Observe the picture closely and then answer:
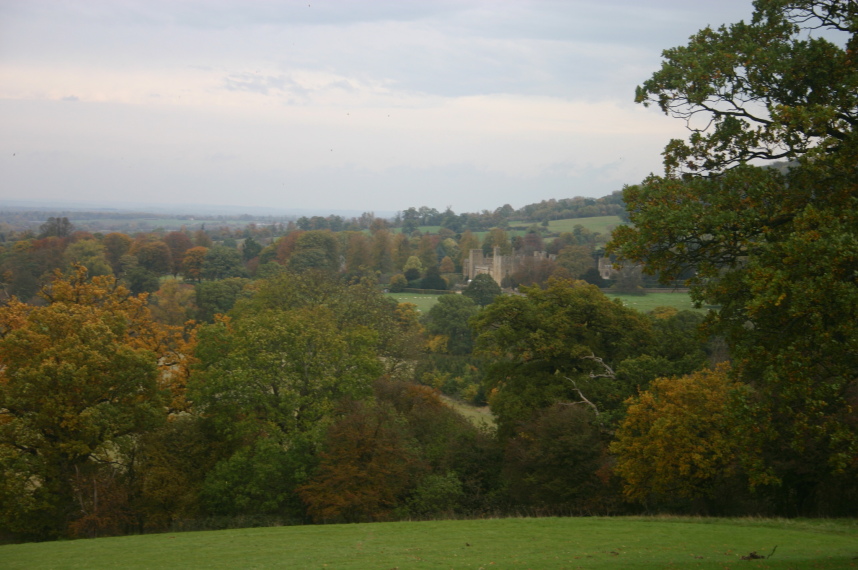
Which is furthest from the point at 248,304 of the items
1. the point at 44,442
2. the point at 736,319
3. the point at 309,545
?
the point at 736,319

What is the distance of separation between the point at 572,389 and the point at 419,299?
218 feet

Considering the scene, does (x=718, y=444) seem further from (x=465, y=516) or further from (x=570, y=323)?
(x=570, y=323)

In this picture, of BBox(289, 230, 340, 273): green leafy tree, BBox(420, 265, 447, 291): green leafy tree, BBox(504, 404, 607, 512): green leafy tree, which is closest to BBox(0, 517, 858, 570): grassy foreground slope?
BBox(504, 404, 607, 512): green leafy tree

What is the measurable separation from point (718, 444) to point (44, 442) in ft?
64.3

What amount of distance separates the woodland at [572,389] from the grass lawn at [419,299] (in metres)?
50.0

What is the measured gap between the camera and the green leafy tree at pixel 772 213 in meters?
8.31

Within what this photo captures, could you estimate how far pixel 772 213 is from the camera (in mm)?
9430

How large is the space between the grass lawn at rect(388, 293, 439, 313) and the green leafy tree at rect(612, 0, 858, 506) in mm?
70383

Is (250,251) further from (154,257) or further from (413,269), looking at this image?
(413,269)

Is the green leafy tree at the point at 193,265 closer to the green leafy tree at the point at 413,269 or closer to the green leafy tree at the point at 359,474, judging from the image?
the green leafy tree at the point at 413,269

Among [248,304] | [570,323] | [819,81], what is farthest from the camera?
[248,304]

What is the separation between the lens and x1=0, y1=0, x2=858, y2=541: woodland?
9180 mm

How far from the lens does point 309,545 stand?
14016 millimetres

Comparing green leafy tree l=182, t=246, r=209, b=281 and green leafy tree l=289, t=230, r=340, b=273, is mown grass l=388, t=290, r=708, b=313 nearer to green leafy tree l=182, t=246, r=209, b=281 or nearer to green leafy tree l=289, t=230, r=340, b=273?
green leafy tree l=289, t=230, r=340, b=273
